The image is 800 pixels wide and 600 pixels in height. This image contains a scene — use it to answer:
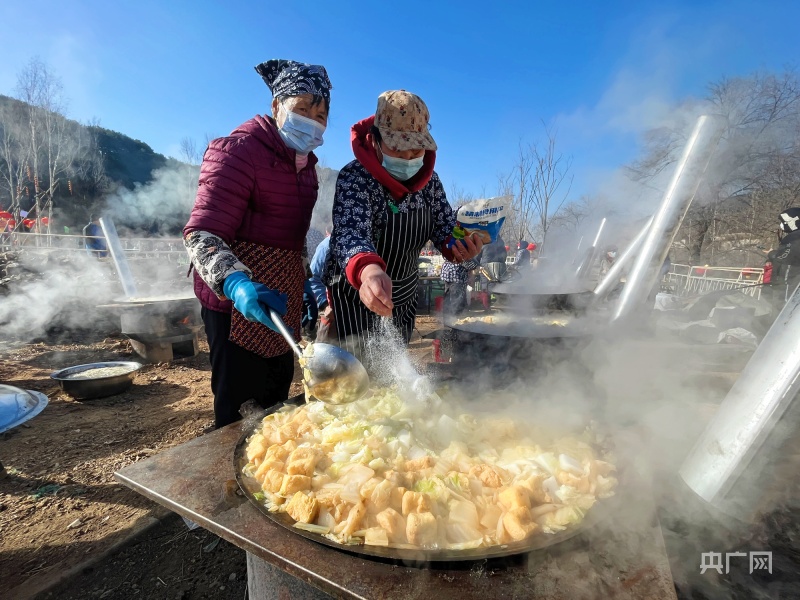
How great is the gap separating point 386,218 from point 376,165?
0.34 m

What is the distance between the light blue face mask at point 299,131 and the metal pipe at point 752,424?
8.21 ft

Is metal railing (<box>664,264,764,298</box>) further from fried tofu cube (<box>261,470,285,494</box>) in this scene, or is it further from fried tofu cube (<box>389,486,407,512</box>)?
fried tofu cube (<box>261,470,285,494</box>)

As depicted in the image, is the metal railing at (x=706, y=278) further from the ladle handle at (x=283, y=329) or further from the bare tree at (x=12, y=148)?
the bare tree at (x=12, y=148)

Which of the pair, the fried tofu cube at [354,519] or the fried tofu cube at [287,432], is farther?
the fried tofu cube at [287,432]

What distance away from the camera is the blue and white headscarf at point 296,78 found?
2391 millimetres

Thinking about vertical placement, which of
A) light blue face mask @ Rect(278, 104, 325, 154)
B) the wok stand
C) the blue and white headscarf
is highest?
the blue and white headscarf

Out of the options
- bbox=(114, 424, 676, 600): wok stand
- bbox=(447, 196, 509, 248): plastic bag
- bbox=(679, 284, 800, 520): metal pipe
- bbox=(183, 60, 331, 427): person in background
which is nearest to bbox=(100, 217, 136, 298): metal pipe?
bbox=(183, 60, 331, 427): person in background

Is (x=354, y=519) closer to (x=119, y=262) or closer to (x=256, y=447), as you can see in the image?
(x=256, y=447)

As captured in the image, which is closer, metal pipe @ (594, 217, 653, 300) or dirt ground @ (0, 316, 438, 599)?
dirt ground @ (0, 316, 438, 599)

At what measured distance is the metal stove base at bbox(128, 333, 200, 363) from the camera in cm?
773

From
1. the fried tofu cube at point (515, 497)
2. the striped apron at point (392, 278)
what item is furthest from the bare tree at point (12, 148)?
the fried tofu cube at point (515, 497)

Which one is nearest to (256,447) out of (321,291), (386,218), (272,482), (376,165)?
(272,482)

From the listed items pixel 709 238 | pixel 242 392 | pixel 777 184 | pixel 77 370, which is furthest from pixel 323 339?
pixel 709 238

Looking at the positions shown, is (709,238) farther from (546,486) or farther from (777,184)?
(546,486)
